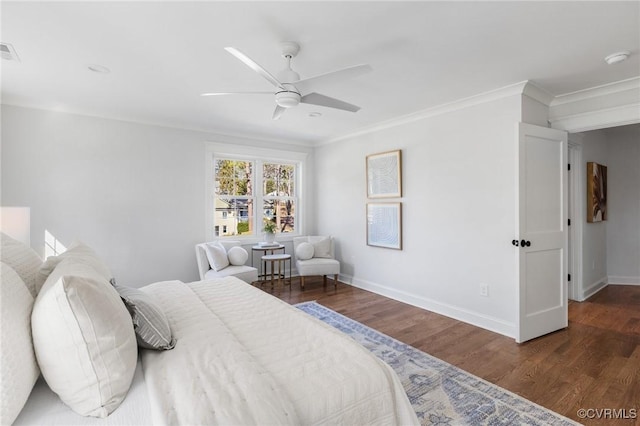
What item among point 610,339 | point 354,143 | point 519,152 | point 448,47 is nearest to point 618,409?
point 610,339

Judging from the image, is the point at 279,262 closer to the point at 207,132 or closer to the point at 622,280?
the point at 207,132

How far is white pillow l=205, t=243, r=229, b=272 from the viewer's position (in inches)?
160

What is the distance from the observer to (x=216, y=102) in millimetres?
3475

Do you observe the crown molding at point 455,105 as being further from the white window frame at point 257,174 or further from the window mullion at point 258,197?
the window mullion at point 258,197

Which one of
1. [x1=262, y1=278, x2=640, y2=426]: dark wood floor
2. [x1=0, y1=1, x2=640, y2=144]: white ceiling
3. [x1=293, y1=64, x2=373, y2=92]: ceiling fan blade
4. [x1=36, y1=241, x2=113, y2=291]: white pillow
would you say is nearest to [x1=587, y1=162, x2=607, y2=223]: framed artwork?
[x1=262, y1=278, x2=640, y2=426]: dark wood floor

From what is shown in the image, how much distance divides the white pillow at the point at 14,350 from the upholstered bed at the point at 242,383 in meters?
0.04

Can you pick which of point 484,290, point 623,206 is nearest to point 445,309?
point 484,290

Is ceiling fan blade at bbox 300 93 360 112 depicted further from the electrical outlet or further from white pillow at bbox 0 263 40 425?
the electrical outlet

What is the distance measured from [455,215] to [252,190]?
331 cm

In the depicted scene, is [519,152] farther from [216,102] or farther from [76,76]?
[76,76]

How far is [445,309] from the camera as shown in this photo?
3.64m

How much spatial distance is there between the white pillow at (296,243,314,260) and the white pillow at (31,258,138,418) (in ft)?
12.4

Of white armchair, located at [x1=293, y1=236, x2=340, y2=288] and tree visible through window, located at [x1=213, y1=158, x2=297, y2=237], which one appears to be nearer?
white armchair, located at [x1=293, y1=236, x2=340, y2=288]

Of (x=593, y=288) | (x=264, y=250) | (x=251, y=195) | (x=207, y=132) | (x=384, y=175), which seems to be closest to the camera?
(x=384, y=175)
